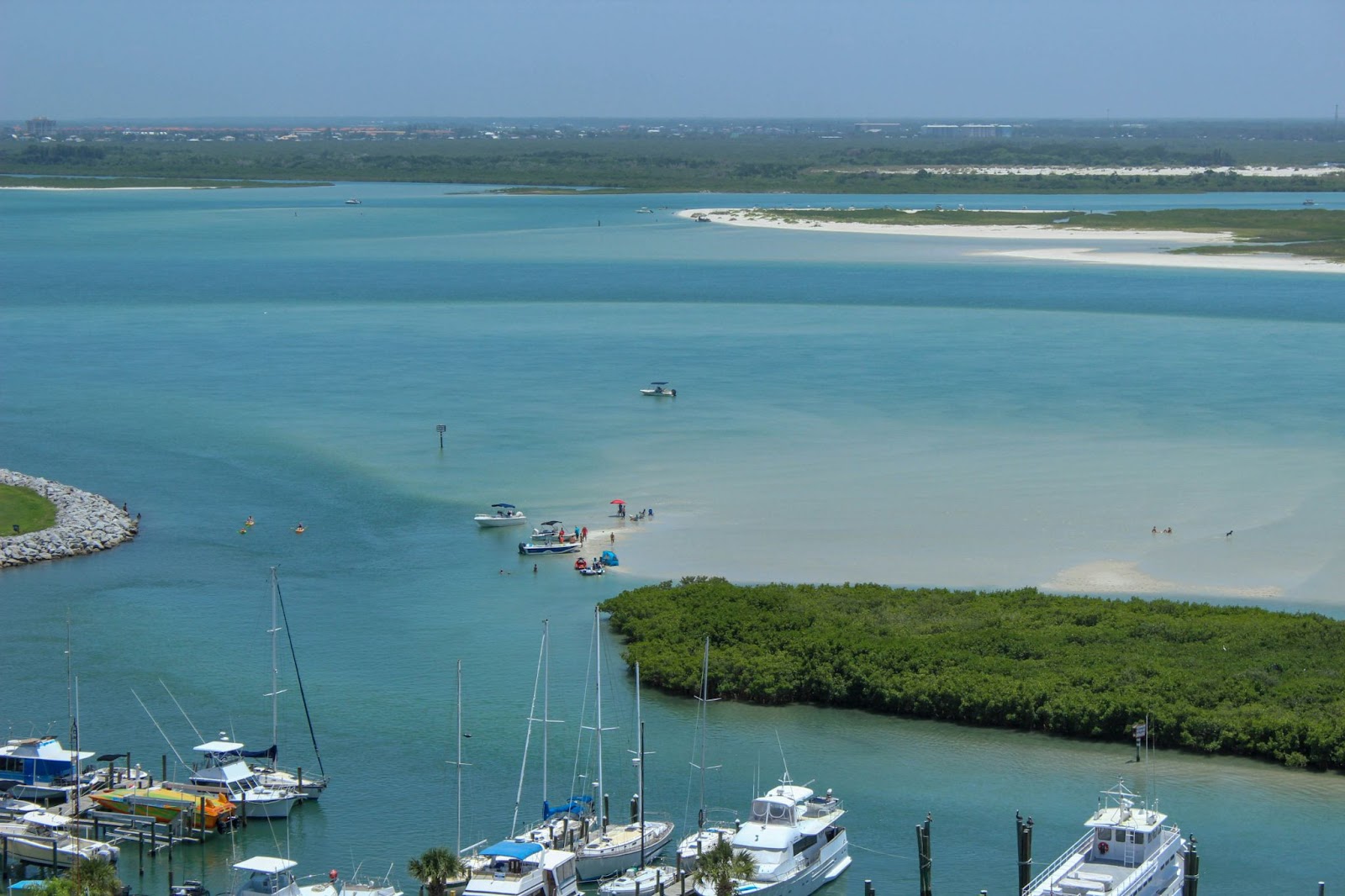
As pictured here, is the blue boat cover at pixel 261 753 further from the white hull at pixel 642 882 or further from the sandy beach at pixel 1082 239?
the sandy beach at pixel 1082 239

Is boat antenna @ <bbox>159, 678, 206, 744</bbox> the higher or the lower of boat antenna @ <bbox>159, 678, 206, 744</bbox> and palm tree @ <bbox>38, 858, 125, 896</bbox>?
the lower

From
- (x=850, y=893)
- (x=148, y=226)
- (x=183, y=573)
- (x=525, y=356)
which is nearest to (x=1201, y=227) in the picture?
(x=525, y=356)

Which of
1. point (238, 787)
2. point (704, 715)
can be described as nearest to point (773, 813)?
point (704, 715)

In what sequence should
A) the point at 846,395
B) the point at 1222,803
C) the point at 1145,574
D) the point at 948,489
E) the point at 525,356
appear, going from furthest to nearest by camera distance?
the point at 525,356 < the point at 846,395 < the point at 948,489 < the point at 1145,574 < the point at 1222,803

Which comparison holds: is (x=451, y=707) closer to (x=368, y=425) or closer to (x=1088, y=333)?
(x=368, y=425)

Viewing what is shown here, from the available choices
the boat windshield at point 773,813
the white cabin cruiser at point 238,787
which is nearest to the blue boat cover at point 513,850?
the boat windshield at point 773,813

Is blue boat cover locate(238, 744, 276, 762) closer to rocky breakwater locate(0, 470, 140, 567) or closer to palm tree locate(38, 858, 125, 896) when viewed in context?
palm tree locate(38, 858, 125, 896)

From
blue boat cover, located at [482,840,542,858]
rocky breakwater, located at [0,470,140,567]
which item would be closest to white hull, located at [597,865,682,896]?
blue boat cover, located at [482,840,542,858]
